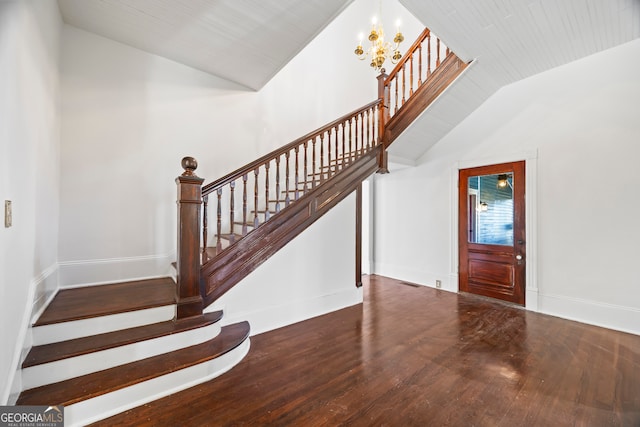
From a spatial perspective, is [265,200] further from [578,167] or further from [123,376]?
[578,167]

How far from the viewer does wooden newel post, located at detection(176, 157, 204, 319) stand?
7.30 ft

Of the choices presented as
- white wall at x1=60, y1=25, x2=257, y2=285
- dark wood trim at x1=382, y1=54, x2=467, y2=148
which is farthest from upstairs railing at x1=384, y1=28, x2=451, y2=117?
white wall at x1=60, y1=25, x2=257, y2=285

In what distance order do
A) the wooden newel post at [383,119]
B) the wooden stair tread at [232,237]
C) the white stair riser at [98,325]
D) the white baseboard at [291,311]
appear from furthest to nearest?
the wooden newel post at [383,119] → the white baseboard at [291,311] → the wooden stair tread at [232,237] → the white stair riser at [98,325]

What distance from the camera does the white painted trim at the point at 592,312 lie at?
286 centimetres

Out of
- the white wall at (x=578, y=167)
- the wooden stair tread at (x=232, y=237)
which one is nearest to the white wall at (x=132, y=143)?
the wooden stair tread at (x=232, y=237)

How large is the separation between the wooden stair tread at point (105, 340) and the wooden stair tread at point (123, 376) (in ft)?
0.51

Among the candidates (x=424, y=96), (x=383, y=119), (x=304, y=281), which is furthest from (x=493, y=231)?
(x=304, y=281)

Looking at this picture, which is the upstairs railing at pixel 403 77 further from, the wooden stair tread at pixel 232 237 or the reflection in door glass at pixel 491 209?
the wooden stair tread at pixel 232 237

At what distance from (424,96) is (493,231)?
2.31 metres

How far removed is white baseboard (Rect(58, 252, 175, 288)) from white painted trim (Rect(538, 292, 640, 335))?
16.3 feet

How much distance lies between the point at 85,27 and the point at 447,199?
5.28 meters

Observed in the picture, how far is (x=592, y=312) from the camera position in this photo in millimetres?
3094

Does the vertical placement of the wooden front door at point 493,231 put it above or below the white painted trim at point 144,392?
above

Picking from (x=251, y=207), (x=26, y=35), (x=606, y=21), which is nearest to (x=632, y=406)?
(x=606, y=21)
